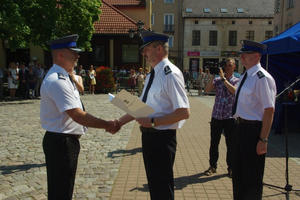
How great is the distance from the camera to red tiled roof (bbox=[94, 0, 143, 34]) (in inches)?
1064

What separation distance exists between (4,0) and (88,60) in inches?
531

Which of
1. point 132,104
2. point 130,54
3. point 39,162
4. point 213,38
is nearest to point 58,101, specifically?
point 132,104

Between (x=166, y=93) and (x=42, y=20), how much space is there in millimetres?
16032

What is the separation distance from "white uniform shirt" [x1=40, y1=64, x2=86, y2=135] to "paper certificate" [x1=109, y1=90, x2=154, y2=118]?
41cm

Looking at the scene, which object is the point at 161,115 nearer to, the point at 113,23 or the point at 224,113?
the point at 224,113

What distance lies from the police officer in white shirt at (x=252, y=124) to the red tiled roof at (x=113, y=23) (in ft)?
77.7

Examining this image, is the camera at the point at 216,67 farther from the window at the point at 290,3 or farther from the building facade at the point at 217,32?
the building facade at the point at 217,32

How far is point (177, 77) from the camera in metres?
2.98

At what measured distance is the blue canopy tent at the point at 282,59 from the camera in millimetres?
8645

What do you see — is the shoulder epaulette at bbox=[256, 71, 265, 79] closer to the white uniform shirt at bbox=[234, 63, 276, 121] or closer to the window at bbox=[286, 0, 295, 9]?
the white uniform shirt at bbox=[234, 63, 276, 121]

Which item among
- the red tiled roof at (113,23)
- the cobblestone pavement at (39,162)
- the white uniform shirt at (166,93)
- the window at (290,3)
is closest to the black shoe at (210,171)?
the cobblestone pavement at (39,162)

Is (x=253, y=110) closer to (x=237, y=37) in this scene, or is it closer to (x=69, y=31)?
(x=69, y=31)

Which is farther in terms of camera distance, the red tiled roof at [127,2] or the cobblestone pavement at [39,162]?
the red tiled roof at [127,2]

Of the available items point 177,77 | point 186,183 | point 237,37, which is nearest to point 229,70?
point 186,183
